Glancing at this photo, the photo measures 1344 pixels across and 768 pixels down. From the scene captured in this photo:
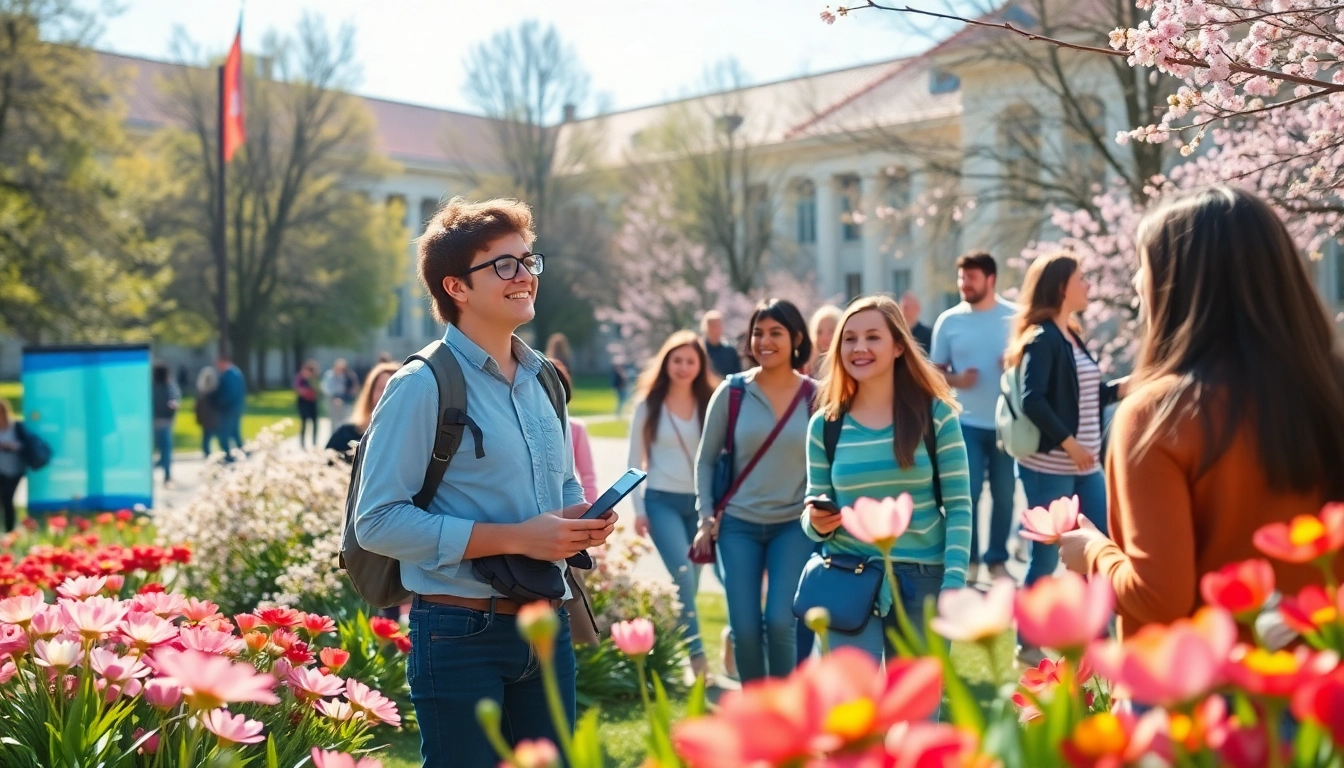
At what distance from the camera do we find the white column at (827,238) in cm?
5475

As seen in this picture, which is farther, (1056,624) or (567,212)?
(567,212)

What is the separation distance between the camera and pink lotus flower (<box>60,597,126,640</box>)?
2.87m

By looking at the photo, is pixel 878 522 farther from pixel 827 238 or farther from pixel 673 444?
pixel 827 238

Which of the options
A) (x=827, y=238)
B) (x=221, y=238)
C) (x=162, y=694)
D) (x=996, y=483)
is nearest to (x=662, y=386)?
(x=996, y=483)

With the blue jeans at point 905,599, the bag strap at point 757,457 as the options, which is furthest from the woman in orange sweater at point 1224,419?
the bag strap at point 757,457

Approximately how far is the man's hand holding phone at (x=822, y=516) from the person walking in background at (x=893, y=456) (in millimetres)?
53

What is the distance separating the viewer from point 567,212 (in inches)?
2223

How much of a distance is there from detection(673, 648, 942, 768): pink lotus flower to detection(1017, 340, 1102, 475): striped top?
592 cm

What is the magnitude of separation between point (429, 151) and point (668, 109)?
102 ft

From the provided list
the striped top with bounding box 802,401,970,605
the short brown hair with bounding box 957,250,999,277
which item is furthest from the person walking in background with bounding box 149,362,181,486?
the striped top with bounding box 802,401,970,605

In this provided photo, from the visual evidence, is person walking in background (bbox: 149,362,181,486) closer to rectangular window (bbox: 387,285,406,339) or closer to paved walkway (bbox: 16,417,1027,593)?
paved walkway (bbox: 16,417,1027,593)

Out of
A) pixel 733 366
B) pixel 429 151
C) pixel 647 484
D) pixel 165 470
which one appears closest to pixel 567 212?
pixel 429 151

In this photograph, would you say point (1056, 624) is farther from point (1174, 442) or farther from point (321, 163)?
point (321, 163)

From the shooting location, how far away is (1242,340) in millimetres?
2287
